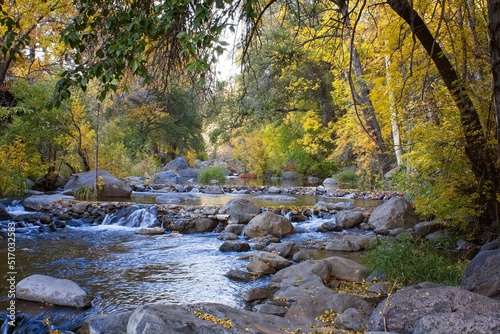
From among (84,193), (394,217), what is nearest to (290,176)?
(84,193)

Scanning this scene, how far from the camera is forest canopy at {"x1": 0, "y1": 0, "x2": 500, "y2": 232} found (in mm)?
2682

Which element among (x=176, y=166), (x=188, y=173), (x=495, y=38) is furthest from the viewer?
(x=176, y=166)

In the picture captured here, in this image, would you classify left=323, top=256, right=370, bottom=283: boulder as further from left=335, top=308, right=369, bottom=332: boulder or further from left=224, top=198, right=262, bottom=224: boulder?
left=224, top=198, right=262, bottom=224: boulder

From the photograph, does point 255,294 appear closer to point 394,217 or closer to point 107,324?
point 107,324

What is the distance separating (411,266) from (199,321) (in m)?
3.73

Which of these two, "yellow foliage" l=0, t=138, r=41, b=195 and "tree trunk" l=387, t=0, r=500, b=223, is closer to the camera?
"tree trunk" l=387, t=0, r=500, b=223

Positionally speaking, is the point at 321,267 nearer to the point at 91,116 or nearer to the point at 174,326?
the point at 174,326

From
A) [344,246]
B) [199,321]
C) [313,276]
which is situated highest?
[199,321]

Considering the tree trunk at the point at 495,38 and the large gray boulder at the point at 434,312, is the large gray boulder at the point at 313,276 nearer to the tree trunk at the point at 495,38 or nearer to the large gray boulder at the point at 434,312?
the large gray boulder at the point at 434,312

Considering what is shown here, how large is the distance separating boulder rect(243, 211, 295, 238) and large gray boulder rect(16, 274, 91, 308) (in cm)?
509

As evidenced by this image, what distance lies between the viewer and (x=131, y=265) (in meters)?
7.13

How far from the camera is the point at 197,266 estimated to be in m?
7.19

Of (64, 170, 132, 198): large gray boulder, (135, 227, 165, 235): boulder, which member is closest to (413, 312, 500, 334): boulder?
(135, 227, 165, 235): boulder

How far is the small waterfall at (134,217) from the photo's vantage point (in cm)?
1135
